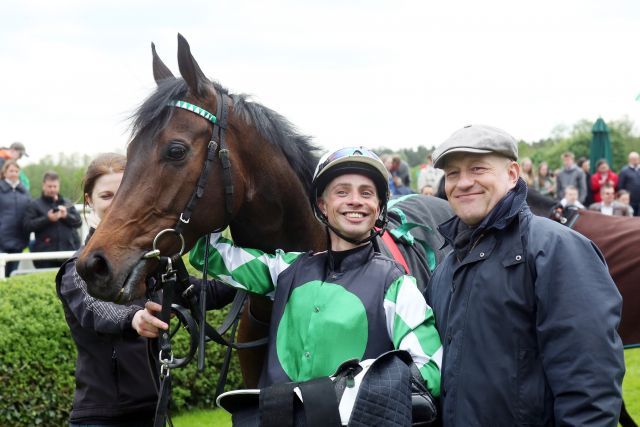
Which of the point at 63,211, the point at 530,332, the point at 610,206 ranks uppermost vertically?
the point at 530,332

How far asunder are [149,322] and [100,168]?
80 centimetres

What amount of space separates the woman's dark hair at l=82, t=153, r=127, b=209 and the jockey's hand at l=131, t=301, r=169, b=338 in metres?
0.71

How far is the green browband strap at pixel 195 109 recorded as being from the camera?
251cm

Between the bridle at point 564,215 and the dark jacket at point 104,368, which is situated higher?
the bridle at point 564,215

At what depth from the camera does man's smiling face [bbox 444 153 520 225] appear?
202 centimetres

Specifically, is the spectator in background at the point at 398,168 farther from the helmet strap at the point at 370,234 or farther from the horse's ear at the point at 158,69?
the helmet strap at the point at 370,234

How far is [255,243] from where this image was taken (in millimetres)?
A: 2721

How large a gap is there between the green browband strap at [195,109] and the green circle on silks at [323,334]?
79 cm

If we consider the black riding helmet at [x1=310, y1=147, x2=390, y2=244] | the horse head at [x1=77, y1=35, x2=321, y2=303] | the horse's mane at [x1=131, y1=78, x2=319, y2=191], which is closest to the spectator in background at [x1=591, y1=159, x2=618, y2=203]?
the horse's mane at [x1=131, y1=78, x2=319, y2=191]

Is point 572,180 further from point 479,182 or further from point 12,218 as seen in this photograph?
point 479,182

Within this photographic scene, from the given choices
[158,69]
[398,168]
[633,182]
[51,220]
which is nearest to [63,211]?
[51,220]

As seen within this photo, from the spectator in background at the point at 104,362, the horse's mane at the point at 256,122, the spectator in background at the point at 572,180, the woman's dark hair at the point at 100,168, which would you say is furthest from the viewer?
the spectator in background at the point at 572,180

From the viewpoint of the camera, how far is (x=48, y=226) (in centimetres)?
824

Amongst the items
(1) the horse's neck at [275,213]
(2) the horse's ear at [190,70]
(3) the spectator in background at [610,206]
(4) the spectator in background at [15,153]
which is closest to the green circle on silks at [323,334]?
(1) the horse's neck at [275,213]
